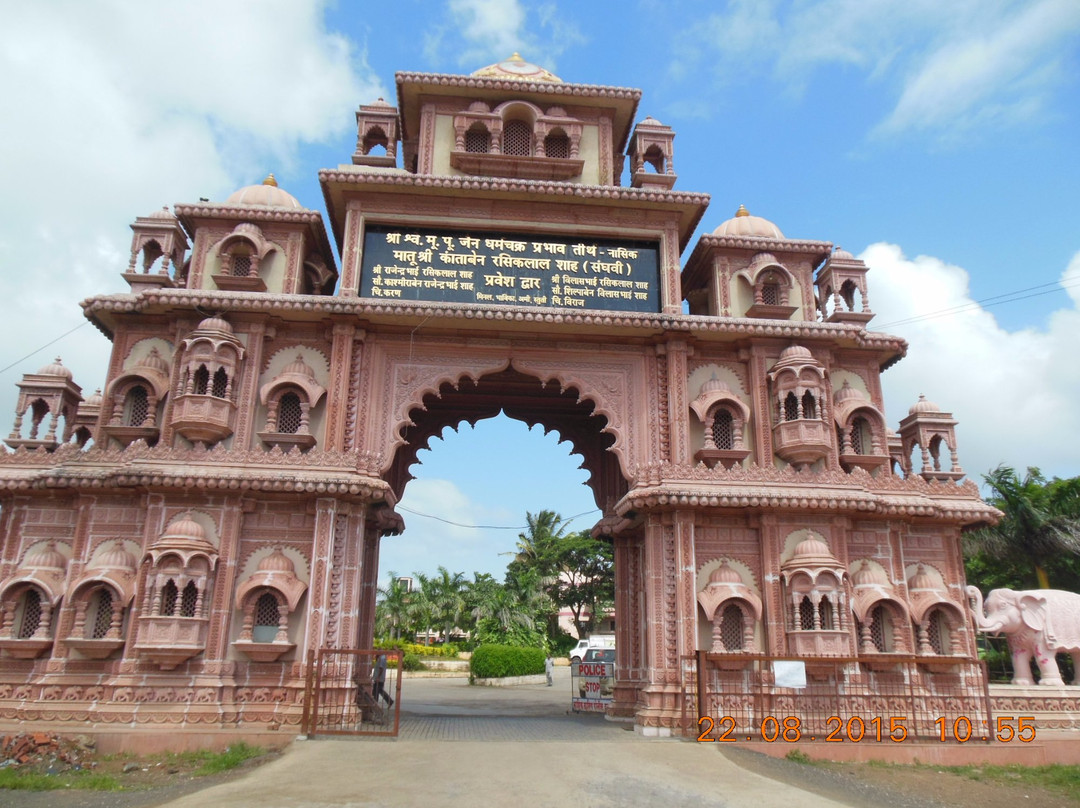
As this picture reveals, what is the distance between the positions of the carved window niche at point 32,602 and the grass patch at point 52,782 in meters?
3.22

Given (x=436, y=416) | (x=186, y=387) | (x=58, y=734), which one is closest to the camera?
(x=58, y=734)

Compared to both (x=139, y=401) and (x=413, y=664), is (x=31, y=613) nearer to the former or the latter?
(x=139, y=401)

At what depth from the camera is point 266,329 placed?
15.3m

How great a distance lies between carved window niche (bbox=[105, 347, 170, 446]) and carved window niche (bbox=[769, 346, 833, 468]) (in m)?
11.9

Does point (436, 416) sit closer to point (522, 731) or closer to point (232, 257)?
point (232, 257)

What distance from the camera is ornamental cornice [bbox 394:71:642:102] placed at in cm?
1738

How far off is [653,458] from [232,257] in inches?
375

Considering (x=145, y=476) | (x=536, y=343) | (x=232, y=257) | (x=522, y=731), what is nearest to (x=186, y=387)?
(x=145, y=476)

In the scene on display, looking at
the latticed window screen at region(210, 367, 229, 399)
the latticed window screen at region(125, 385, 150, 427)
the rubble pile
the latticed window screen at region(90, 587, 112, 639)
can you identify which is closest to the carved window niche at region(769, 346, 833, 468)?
the latticed window screen at region(210, 367, 229, 399)

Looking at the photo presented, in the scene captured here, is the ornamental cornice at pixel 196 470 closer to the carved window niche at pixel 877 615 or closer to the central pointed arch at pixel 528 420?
the central pointed arch at pixel 528 420

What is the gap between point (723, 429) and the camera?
52.0 feet

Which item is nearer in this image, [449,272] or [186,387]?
[186,387]

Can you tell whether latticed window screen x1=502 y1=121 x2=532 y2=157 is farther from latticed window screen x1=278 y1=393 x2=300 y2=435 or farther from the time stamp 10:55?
the time stamp 10:55

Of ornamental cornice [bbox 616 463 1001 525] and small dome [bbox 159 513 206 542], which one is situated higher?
ornamental cornice [bbox 616 463 1001 525]
